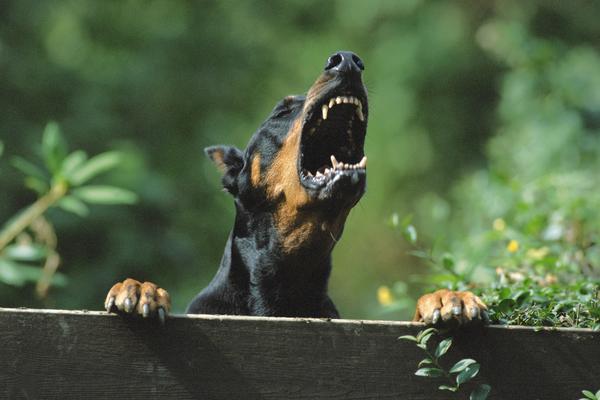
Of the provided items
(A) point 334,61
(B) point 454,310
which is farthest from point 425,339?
(A) point 334,61

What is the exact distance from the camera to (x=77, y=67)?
11.7 metres

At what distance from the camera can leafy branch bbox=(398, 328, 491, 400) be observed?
262cm

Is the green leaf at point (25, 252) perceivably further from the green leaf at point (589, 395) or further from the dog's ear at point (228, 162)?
the green leaf at point (589, 395)

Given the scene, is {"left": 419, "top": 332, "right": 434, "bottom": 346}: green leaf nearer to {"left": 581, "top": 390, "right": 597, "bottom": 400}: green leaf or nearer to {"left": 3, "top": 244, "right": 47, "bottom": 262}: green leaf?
{"left": 581, "top": 390, "right": 597, "bottom": 400}: green leaf

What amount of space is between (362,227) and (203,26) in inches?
205

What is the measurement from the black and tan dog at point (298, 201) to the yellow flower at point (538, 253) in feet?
3.04

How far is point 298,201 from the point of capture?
378cm

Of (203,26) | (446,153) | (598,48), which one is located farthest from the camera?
(446,153)

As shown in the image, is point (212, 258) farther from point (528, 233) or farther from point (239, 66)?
point (528, 233)

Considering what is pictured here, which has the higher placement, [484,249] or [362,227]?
[362,227]

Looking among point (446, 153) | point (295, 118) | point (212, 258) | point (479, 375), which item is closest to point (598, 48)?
point (446, 153)

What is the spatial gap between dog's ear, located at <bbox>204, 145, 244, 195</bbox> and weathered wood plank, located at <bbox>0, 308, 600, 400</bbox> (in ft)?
5.46

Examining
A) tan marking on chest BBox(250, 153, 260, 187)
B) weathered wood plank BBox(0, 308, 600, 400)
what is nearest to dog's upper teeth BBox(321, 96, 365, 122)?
tan marking on chest BBox(250, 153, 260, 187)

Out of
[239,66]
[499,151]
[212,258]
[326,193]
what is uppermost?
[239,66]
